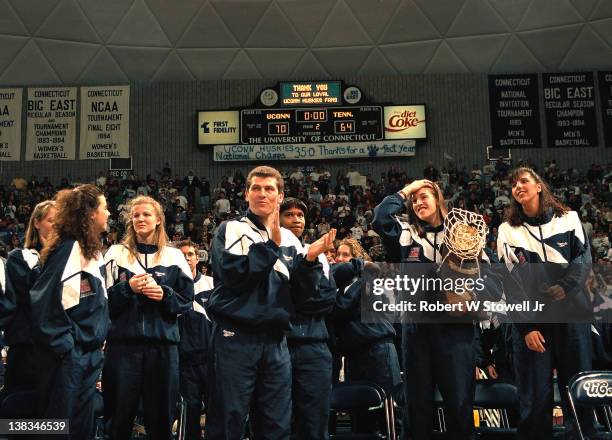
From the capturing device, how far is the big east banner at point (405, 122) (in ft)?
79.1

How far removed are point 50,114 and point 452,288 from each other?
75.2 ft

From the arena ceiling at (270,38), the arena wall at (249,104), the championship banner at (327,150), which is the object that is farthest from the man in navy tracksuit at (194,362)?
the arena ceiling at (270,38)

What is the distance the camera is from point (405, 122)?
24250 mm

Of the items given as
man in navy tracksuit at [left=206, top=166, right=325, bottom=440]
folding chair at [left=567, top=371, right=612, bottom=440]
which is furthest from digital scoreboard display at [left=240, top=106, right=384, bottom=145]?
folding chair at [left=567, top=371, right=612, bottom=440]

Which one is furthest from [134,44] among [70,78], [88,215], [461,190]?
[88,215]

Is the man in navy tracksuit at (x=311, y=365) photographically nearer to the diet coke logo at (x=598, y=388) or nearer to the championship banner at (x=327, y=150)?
the diet coke logo at (x=598, y=388)

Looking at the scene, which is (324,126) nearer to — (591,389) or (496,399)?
(496,399)

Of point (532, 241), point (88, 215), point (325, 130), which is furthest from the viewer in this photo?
point (325, 130)

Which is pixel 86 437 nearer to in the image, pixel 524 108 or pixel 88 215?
pixel 88 215

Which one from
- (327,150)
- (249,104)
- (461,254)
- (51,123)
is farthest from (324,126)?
(461,254)

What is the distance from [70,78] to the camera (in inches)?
985

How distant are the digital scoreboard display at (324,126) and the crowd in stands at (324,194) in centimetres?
115

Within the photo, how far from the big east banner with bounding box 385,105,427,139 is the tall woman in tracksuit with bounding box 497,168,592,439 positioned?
1899 centimetres

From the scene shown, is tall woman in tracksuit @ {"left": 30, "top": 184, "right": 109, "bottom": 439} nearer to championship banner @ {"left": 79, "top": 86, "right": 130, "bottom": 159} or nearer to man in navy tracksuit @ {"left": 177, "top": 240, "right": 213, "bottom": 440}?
man in navy tracksuit @ {"left": 177, "top": 240, "right": 213, "bottom": 440}
